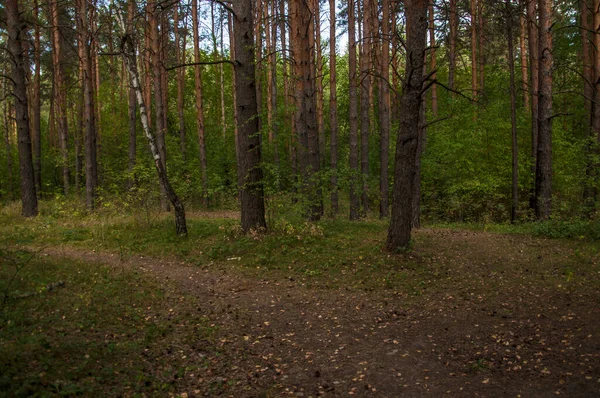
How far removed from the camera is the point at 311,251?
9055mm

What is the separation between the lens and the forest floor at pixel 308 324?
416 cm

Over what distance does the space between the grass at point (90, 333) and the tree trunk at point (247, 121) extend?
328cm

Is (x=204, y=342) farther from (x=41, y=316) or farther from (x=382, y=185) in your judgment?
(x=382, y=185)

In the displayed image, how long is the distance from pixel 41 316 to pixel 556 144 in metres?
18.0

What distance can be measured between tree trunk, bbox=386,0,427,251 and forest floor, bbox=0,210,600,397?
0.58 m

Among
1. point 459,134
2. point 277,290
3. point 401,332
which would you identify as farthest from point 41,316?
point 459,134

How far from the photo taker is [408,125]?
8.08 metres

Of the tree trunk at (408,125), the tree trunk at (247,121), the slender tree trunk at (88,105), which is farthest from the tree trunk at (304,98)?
the slender tree trunk at (88,105)

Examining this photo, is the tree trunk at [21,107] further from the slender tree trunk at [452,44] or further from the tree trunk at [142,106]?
the slender tree trunk at [452,44]

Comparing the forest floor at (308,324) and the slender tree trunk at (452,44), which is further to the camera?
the slender tree trunk at (452,44)

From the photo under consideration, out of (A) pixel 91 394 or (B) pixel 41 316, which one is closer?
(A) pixel 91 394

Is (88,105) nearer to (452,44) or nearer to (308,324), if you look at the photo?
(308,324)

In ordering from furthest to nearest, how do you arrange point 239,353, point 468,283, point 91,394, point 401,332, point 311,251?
point 311,251, point 468,283, point 401,332, point 239,353, point 91,394

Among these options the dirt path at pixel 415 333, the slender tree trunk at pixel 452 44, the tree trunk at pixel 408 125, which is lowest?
the dirt path at pixel 415 333
